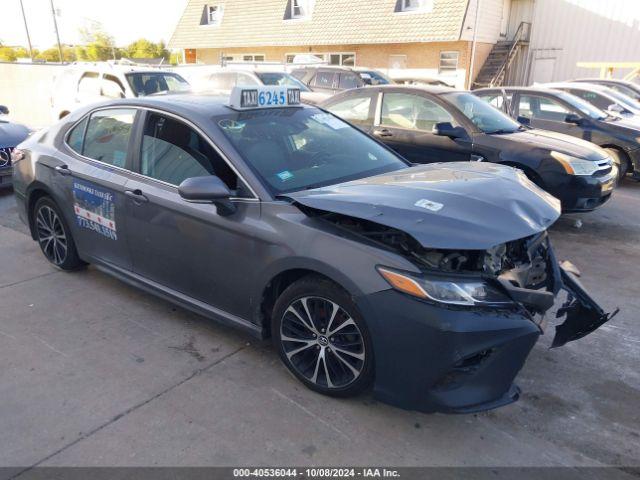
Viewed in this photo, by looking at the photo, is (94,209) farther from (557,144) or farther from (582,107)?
(582,107)

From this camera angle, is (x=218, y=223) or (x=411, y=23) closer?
(x=218, y=223)

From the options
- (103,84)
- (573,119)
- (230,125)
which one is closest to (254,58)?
(103,84)

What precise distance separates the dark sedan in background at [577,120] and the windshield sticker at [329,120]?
5.30m

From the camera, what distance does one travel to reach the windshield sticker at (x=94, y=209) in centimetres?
391

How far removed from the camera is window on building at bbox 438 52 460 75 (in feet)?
73.5

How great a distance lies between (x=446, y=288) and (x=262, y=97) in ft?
6.70

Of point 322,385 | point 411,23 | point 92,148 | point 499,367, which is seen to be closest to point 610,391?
point 499,367

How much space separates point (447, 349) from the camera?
8.09 ft

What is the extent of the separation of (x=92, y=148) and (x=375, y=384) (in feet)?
9.77

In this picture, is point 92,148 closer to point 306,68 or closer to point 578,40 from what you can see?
point 306,68

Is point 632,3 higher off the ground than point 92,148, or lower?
higher

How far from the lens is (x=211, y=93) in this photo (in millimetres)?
4230

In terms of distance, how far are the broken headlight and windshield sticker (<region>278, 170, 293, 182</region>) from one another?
3.29 feet

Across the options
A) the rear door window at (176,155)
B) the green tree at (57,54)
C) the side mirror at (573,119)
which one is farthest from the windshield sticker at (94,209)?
the green tree at (57,54)
